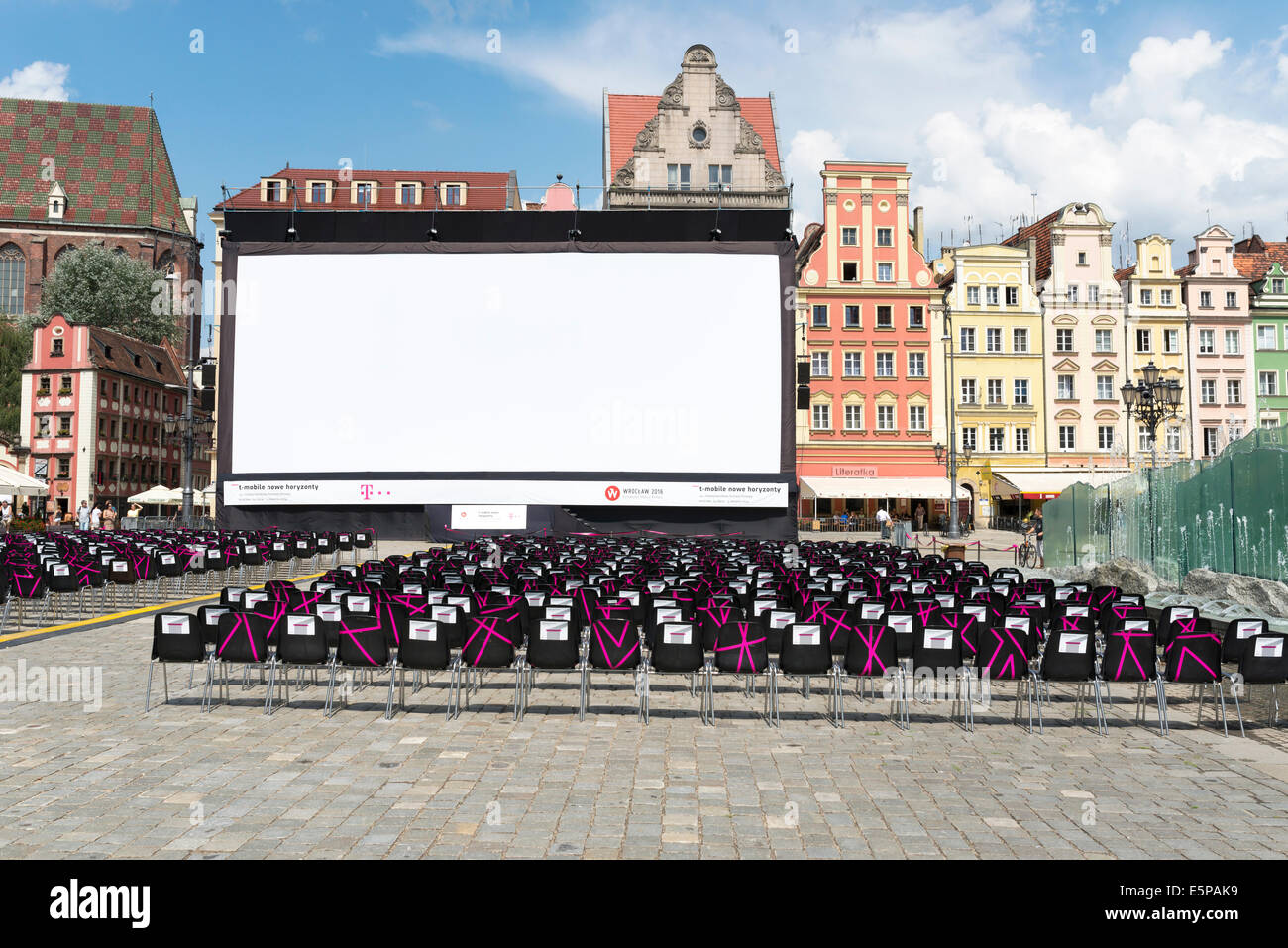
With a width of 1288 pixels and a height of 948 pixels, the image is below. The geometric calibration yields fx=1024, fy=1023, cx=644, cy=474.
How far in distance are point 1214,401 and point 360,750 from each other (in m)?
48.3

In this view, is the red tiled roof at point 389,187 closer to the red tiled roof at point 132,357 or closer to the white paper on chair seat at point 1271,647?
the red tiled roof at point 132,357

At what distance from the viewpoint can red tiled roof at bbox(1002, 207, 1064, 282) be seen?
4616 cm

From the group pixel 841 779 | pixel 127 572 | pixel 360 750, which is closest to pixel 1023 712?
pixel 841 779

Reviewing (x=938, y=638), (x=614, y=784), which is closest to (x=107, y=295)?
(x=938, y=638)

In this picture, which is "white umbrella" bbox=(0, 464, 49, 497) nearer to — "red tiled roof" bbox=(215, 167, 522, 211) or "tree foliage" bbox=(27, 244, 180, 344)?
"red tiled roof" bbox=(215, 167, 522, 211)

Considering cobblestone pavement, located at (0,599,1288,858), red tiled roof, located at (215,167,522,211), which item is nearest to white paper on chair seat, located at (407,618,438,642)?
cobblestone pavement, located at (0,599,1288,858)

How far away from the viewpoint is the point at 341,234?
1193 inches

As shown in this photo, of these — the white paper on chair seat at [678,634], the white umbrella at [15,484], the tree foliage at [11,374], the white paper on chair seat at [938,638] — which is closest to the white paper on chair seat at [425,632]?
the white paper on chair seat at [678,634]

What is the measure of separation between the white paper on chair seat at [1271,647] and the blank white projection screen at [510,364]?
67.2ft

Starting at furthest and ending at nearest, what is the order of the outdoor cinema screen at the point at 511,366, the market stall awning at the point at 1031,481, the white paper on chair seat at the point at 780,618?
1. the market stall awning at the point at 1031,481
2. the outdoor cinema screen at the point at 511,366
3. the white paper on chair seat at the point at 780,618

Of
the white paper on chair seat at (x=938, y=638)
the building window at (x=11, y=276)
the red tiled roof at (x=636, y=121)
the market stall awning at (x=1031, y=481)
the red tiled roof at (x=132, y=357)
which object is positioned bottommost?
the white paper on chair seat at (x=938, y=638)

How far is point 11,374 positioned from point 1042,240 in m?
51.7

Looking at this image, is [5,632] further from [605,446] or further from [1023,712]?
[605,446]

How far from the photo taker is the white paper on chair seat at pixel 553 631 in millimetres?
8273
